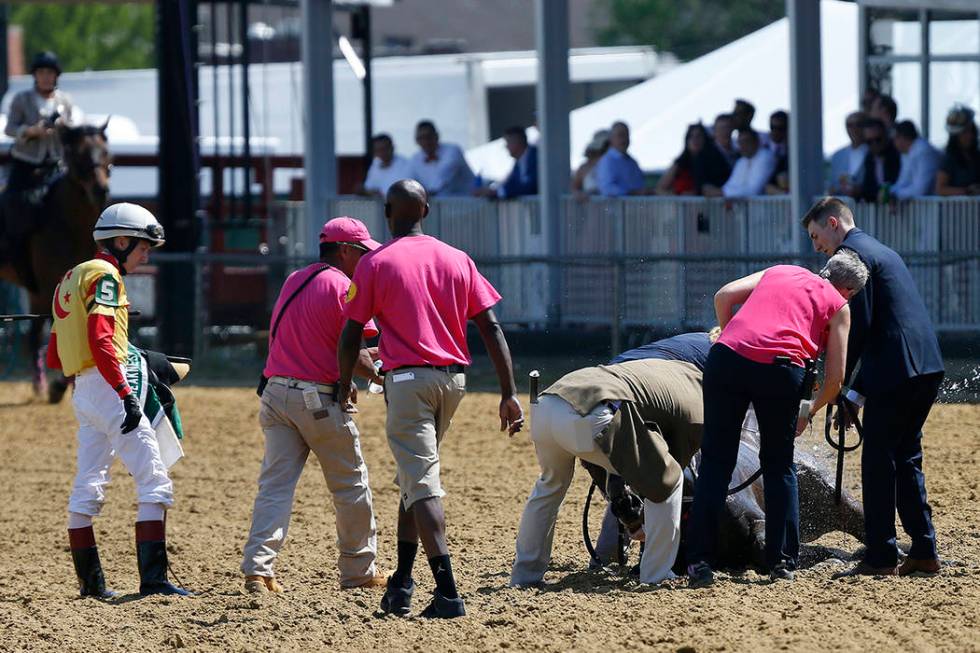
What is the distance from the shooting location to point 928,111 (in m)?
17.9

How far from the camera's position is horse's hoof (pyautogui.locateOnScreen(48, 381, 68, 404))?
1524cm

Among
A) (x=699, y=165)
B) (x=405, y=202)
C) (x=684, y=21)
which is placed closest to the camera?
(x=405, y=202)

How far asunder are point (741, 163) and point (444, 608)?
1004 cm

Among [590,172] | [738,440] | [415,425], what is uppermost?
[590,172]

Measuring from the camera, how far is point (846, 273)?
271 inches

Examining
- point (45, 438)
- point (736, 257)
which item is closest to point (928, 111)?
point (736, 257)

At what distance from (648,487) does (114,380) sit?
244cm

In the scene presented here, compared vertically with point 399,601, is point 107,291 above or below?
above

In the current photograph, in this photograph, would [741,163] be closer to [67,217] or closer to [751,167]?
[751,167]

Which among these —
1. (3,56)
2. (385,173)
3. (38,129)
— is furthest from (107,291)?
(3,56)

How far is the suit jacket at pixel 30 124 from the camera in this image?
49.4 feet

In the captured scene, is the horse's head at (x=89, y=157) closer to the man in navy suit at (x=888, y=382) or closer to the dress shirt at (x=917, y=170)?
the dress shirt at (x=917, y=170)

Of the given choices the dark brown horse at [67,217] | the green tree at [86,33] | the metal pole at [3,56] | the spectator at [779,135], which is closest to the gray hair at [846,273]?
the dark brown horse at [67,217]

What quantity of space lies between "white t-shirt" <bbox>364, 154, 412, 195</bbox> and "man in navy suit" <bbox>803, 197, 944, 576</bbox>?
1138 cm
